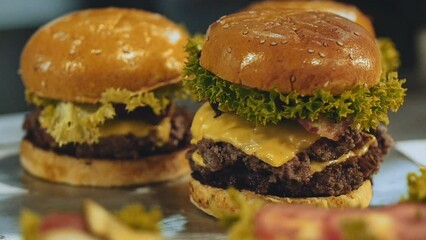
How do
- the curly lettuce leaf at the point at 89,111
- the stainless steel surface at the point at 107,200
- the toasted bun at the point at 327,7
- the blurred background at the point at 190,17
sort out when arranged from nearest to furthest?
the stainless steel surface at the point at 107,200 → the curly lettuce leaf at the point at 89,111 → the toasted bun at the point at 327,7 → the blurred background at the point at 190,17

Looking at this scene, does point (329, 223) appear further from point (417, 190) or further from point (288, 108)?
point (288, 108)

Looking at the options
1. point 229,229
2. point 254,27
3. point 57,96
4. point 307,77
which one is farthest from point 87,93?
point 229,229

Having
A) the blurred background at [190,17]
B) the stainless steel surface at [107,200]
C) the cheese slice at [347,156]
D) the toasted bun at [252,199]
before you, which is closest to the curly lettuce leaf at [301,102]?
the cheese slice at [347,156]

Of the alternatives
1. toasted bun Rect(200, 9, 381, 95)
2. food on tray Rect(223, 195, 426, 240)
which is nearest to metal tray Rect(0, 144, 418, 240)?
toasted bun Rect(200, 9, 381, 95)

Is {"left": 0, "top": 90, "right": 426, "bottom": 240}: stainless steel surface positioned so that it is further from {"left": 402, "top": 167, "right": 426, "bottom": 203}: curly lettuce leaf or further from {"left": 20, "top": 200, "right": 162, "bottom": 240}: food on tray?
{"left": 20, "top": 200, "right": 162, "bottom": 240}: food on tray

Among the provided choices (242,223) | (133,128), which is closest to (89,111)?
(133,128)

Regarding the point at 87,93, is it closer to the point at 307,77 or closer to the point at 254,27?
the point at 254,27

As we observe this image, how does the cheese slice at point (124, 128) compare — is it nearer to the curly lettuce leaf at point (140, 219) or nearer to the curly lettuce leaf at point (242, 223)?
the curly lettuce leaf at point (242, 223)
